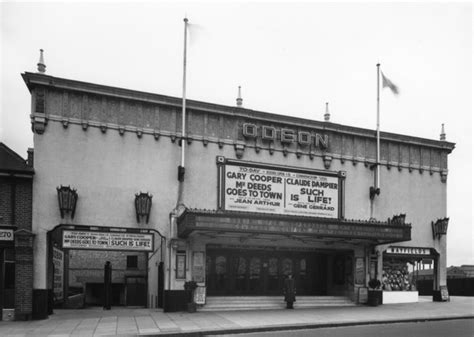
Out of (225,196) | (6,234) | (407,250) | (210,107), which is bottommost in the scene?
(407,250)

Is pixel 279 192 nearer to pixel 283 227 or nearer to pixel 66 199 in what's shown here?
pixel 283 227

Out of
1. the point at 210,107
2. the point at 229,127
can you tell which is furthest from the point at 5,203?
the point at 229,127

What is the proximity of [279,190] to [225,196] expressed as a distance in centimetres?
261

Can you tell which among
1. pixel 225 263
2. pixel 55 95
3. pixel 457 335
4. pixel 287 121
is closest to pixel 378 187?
pixel 287 121

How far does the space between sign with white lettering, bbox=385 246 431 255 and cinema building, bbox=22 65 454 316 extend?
111 mm

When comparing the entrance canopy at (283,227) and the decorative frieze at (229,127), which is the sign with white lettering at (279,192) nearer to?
the decorative frieze at (229,127)

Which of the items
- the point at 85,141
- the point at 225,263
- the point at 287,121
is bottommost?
the point at 225,263

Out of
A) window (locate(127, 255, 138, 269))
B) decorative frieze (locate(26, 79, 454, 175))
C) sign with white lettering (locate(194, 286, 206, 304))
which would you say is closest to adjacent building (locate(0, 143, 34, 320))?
decorative frieze (locate(26, 79, 454, 175))

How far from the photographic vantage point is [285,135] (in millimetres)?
21812

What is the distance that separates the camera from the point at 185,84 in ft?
65.3

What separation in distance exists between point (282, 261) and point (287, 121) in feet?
22.6

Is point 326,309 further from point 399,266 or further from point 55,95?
point 55,95

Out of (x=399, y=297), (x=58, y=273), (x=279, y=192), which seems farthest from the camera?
(x=399, y=297)

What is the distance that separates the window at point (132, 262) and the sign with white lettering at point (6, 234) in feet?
50.9
